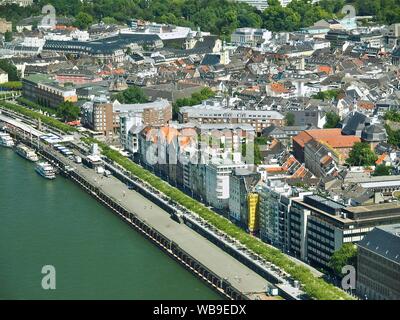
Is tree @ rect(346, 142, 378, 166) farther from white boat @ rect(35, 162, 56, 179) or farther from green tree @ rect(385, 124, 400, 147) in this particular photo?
white boat @ rect(35, 162, 56, 179)

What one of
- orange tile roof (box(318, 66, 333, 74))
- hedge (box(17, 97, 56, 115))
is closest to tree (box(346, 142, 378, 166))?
hedge (box(17, 97, 56, 115))

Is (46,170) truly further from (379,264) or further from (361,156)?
(379,264)


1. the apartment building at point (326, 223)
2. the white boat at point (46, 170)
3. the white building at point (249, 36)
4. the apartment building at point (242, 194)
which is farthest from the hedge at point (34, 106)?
the apartment building at point (326, 223)

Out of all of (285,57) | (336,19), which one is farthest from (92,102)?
(336,19)

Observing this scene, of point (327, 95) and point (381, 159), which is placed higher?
point (327, 95)

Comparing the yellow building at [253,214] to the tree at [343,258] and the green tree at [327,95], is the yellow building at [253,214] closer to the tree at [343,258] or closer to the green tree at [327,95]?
the tree at [343,258]

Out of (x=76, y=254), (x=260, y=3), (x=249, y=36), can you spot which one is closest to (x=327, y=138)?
(x=76, y=254)
